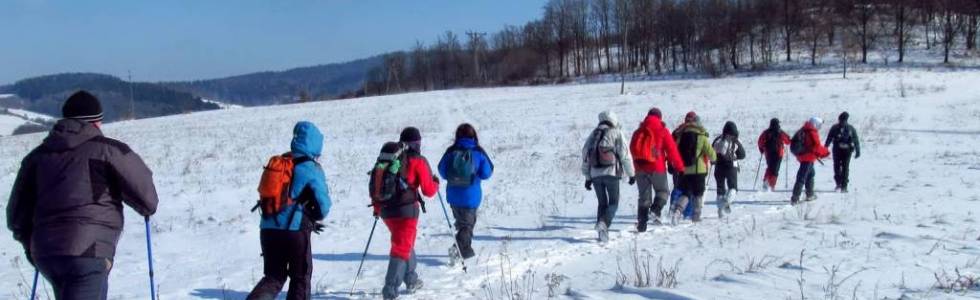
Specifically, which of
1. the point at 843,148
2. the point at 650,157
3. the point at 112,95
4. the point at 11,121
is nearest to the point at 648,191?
the point at 650,157

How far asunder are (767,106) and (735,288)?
31.8 metres

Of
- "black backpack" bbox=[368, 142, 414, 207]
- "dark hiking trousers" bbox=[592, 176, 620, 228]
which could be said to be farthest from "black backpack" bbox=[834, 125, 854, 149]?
"black backpack" bbox=[368, 142, 414, 207]

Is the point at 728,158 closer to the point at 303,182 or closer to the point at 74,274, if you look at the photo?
the point at 303,182

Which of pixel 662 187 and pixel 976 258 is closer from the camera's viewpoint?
pixel 976 258

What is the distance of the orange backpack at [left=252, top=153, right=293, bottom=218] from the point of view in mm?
5457

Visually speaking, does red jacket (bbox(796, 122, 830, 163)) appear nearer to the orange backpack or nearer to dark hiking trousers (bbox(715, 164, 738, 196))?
dark hiking trousers (bbox(715, 164, 738, 196))

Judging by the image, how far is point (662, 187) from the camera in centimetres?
1003

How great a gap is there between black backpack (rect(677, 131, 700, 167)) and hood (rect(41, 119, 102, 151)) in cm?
775

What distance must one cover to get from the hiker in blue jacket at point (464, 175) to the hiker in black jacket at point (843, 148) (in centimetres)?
862

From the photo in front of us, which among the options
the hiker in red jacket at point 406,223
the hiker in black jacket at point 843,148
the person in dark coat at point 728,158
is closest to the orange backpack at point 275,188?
the hiker in red jacket at point 406,223

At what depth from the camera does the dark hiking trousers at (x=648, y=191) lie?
384 inches

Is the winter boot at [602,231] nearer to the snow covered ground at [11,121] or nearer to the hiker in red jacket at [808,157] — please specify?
the hiker in red jacket at [808,157]

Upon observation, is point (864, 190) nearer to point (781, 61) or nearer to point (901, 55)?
point (901, 55)

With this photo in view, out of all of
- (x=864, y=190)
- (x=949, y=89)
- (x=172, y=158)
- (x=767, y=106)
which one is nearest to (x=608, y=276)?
(x=864, y=190)
